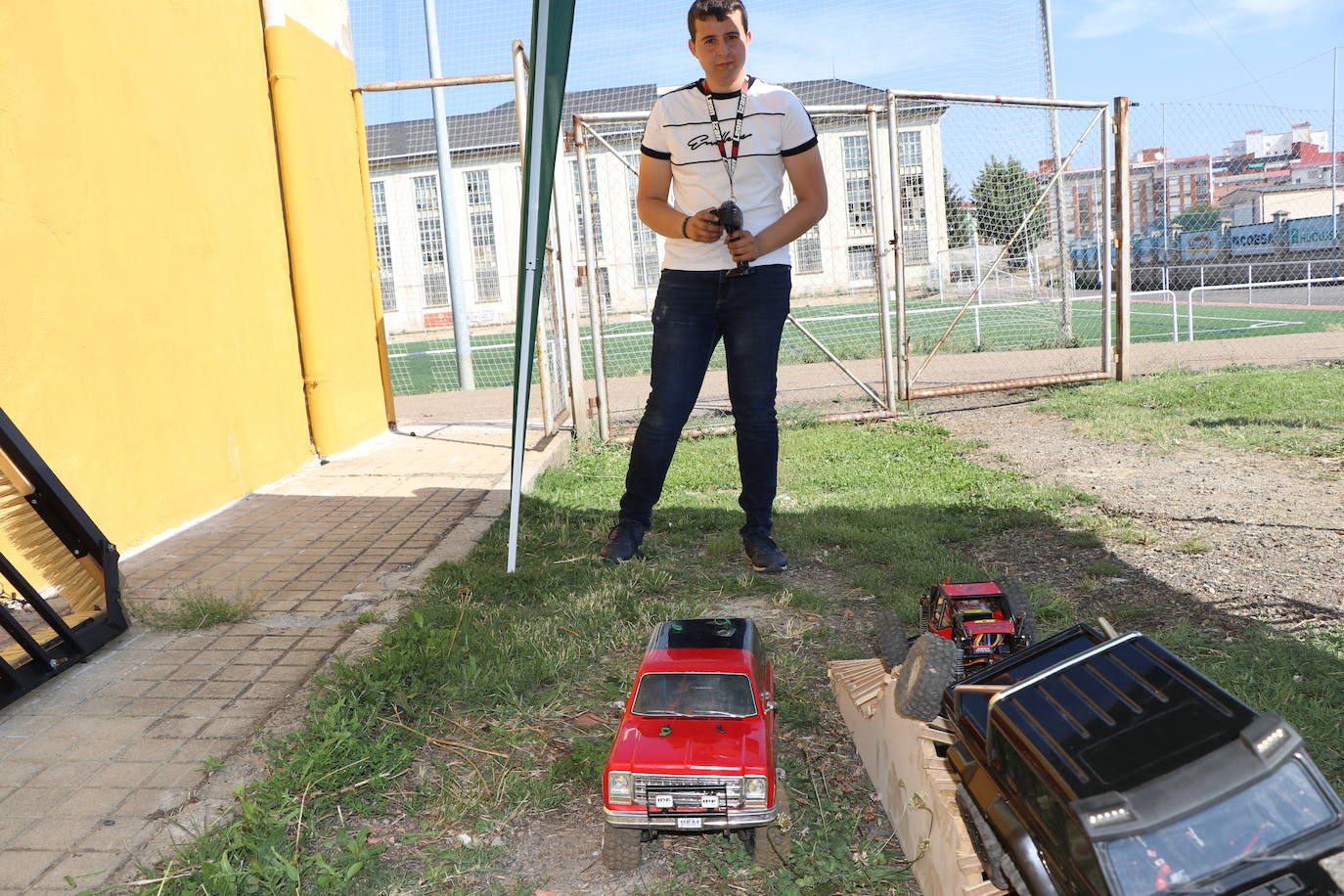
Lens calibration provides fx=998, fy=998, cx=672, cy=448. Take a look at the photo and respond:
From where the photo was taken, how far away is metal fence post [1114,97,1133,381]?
925 centimetres

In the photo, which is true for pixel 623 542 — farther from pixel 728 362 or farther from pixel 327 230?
pixel 327 230

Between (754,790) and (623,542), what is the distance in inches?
91.4

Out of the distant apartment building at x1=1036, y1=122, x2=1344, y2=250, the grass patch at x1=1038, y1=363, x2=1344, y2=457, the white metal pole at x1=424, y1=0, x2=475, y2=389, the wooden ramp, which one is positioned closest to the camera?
the wooden ramp

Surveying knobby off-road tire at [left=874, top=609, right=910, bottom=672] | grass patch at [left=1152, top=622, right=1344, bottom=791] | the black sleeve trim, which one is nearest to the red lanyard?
the black sleeve trim

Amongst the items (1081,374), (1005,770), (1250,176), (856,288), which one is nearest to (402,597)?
(1005,770)

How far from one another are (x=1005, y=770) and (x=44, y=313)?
4.51 metres

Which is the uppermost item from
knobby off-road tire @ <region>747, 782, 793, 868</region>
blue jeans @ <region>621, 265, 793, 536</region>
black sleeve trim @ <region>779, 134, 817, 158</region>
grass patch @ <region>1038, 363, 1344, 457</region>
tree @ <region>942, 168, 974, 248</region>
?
tree @ <region>942, 168, 974, 248</region>

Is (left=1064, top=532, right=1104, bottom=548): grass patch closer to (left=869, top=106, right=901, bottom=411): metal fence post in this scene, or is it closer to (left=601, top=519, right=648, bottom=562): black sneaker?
(left=601, top=519, right=648, bottom=562): black sneaker

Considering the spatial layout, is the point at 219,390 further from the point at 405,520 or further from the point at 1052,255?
the point at 1052,255

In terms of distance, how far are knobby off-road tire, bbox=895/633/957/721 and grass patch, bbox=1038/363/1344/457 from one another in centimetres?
511

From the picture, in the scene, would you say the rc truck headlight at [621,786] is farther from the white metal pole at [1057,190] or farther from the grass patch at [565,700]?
the white metal pole at [1057,190]

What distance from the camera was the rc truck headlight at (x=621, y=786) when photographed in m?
2.26

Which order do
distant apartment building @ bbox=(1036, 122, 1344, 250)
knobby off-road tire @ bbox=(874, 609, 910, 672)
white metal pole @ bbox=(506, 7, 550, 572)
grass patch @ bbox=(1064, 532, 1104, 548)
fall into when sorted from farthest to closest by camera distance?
distant apartment building @ bbox=(1036, 122, 1344, 250), grass patch @ bbox=(1064, 532, 1104, 548), knobby off-road tire @ bbox=(874, 609, 910, 672), white metal pole @ bbox=(506, 7, 550, 572)

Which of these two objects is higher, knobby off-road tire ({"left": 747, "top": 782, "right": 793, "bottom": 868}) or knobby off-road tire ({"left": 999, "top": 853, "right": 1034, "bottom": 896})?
knobby off-road tire ({"left": 999, "top": 853, "right": 1034, "bottom": 896})
